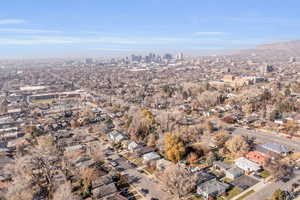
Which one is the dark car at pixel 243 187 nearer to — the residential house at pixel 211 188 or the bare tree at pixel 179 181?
Result: the residential house at pixel 211 188

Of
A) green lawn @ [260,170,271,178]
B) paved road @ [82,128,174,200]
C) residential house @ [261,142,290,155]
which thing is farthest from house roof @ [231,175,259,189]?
residential house @ [261,142,290,155]

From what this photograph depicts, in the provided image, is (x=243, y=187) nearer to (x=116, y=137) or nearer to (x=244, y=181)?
(x=244, y=181)

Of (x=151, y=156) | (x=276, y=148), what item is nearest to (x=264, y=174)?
(x=276, y=148)

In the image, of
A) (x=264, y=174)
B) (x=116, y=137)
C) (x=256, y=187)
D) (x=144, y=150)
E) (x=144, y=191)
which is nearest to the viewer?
(x=256, y=187)

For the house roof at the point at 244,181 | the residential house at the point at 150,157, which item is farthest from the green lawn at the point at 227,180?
the residential house at the point at 150,157

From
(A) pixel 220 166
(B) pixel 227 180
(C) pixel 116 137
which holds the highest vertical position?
(A) pixel 220 166

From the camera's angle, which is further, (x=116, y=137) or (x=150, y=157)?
(x=116, y=137)
